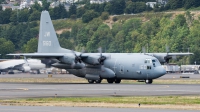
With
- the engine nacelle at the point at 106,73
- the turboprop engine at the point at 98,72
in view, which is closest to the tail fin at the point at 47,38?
the turboprop engine at the point at 98,72

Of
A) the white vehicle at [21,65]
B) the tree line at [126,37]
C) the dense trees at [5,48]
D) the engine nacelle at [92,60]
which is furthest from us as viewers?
the tree line at [126,37]

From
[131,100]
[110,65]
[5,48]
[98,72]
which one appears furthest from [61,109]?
[5,48]

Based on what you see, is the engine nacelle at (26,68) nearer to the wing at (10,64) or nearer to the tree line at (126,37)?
the wing at (10,64)

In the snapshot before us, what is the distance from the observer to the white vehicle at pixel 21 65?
14325cm

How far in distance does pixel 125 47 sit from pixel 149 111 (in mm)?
118830

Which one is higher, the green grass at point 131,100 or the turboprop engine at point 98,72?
the turboprop engine at point 98,72

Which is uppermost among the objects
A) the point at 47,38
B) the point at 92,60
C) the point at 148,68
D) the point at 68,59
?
the point at 47,38

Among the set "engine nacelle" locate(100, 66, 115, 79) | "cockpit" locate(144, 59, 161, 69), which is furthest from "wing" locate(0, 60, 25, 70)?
"cockpit" locate(144, 59, 161, 69)

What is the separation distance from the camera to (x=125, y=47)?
156625 mm

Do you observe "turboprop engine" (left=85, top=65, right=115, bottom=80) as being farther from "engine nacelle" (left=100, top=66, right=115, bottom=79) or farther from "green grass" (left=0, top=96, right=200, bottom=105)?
"green grass" (left=0, top=96, right=200, bottom=105)

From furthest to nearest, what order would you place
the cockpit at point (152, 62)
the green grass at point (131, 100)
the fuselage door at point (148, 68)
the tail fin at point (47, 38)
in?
the tail fin at point (47, 38) < the cockpit at point (152, 62) < the fuselage door at point (148, 68) < the green grass at point (131, 100)

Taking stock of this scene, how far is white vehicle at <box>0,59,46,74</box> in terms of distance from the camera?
143 m

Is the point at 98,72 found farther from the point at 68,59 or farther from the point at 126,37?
the point at 126,37

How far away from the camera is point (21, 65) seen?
148 m
